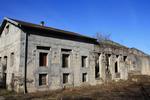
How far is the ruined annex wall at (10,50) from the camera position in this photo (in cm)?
1640

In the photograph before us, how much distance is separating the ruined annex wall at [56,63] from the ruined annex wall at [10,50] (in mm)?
1110

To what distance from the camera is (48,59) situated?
17.7 metres

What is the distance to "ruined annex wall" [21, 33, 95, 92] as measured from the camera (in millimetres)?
16562

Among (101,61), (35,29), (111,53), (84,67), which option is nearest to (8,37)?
(35,29)

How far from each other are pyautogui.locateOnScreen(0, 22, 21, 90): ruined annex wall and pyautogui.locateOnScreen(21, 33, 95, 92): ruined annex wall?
111 centimetres

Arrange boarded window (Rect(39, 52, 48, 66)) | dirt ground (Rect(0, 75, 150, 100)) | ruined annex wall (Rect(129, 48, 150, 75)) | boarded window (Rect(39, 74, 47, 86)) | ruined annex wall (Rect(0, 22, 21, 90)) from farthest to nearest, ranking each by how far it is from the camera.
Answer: ruined annex wall (Rect(129, 48, 150, 75)) → boarded window (Rect(39, 52, 48, 66)) → boarded window (Rect(39, 74, 47, 86)) → ruined annex wall (Rect(0, 22, 21, 90)) → dirt ground (Rect(0, 75, 150, 100))

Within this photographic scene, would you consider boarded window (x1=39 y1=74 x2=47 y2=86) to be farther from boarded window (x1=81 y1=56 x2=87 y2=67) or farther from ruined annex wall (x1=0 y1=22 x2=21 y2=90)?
boarded window (x1=81 y1=56 x2=87 y2=67)

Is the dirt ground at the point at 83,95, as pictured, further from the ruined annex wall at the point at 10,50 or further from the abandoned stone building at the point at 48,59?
the ruined annex wall at the point at 10,50

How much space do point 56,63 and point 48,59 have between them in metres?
1.07

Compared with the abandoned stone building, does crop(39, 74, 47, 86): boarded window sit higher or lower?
lower

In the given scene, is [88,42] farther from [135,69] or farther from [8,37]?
[135,69]

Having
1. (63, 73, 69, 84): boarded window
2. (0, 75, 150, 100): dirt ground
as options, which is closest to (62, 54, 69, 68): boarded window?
(63, 73, 69, 84): boarded window

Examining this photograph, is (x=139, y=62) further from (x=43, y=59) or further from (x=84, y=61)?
(x=43, y=59)

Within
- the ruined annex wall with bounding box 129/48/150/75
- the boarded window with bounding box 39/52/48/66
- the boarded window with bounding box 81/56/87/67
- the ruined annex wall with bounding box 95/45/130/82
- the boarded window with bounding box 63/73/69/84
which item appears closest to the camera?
the boarded window with bounding box 39/52/48/66
